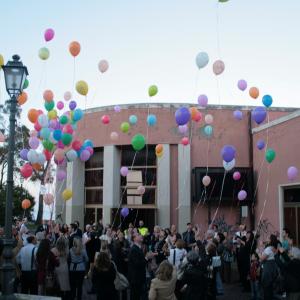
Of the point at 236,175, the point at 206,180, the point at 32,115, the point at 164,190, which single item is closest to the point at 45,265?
the point at 32,115

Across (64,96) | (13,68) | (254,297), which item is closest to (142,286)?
(254,297)

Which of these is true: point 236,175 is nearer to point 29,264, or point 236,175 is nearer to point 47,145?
point 47,145

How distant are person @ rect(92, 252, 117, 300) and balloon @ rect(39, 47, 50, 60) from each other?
8625 mm

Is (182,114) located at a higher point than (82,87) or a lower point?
lower

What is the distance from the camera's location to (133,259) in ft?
29.8

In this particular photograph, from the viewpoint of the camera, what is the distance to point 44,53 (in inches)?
564

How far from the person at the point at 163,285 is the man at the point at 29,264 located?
11.1 ft

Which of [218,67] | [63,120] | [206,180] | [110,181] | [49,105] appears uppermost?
[218,67]

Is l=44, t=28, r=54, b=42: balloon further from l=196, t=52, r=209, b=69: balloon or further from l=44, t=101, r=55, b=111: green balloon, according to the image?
l=196, t=52, r=209, b=69: balloon

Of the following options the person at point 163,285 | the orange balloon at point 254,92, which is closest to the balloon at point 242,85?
the orange balloon at point 254,92

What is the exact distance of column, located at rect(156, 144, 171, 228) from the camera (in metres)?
20.4

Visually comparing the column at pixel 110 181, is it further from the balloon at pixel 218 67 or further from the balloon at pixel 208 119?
the balloon at pixel 218 67

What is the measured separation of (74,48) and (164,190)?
8.40 metres

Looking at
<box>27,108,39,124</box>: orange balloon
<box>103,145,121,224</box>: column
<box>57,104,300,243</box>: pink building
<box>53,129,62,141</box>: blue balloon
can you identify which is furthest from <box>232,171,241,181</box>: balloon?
<box>27,108,39,124</box>: orange balloon
